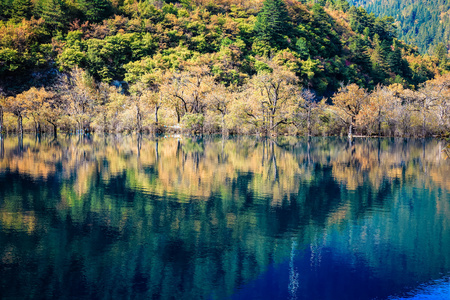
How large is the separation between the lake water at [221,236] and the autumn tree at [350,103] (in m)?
41.0

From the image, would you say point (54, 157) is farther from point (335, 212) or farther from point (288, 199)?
point (335, 212)

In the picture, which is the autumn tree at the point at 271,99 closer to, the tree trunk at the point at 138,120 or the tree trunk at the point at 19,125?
the tree trunk at the point at 138,120

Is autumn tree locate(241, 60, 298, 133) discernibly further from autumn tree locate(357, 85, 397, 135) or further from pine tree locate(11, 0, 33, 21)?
pine tree locate(11, 0, 33, 21)

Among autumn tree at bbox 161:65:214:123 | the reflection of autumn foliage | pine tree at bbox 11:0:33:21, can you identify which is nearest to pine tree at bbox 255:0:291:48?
autumn tree at bbox 161:65:214:123

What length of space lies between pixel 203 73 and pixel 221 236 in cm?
6141

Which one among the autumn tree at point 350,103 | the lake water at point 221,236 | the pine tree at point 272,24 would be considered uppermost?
the pine tree at point 272,24

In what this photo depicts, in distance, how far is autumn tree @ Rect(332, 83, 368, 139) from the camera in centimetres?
6138

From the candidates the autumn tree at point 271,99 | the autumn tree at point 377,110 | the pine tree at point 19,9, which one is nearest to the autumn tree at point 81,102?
the autumn tree at point 271,99

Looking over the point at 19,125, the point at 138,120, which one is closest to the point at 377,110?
the point at 138,120

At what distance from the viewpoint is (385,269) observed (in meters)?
9.68

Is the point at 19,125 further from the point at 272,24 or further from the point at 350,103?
the point at 272,24

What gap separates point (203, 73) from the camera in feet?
232

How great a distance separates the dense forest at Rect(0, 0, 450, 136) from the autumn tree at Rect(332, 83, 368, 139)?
0.66 feet

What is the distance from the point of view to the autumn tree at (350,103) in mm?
61375
